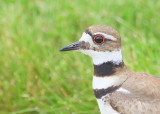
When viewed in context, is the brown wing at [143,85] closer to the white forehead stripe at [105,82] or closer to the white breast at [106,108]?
the white forehead stripe at [105,82]

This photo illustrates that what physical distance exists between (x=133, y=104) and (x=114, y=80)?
27cm

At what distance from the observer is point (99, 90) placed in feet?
8.66

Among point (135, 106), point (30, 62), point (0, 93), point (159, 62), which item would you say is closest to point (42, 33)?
point (30, 62)

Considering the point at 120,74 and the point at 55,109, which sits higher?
the point at 120,74

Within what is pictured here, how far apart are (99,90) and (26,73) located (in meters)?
1.51

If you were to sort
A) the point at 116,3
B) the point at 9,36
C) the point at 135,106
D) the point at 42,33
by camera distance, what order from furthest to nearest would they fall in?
the point at 116,3
the point at 42,33
the point at 9,36
the point at 135,106

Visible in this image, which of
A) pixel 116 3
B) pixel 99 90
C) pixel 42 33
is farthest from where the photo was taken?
pixel 116 3

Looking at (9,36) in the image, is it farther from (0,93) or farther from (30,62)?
(0,93)

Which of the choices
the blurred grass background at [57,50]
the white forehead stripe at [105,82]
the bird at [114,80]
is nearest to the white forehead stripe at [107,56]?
the bird at [114,80]

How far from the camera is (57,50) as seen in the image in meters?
4.31

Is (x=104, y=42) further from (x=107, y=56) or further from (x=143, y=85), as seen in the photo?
(x=143, y=85)

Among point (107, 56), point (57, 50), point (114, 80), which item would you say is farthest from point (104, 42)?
point (57, 50)

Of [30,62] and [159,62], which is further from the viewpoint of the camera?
A: [30,62]

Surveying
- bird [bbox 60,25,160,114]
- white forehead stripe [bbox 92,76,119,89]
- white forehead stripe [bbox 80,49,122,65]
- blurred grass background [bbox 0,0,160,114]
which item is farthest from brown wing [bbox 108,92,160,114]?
blurred grass background [bbox 0,0,160,114]
